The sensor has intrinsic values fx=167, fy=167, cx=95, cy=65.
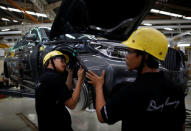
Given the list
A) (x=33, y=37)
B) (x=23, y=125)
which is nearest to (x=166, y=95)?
(x=33, y=37)

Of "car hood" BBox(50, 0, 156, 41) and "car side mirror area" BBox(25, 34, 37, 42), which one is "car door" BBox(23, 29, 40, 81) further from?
"car hood" BBox(50, 0, 156, 41)

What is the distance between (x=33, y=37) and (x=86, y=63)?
1751 mm

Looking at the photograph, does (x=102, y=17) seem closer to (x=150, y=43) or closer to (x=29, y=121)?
(x=150, y=43)

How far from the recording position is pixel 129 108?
101 cm

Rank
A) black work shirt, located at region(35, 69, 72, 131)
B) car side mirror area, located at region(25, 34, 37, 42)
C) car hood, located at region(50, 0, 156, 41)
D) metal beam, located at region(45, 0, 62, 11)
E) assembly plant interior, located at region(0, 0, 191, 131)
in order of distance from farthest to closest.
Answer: metal beam, located at region(45, 0, 62, 11)
car side mirror area, located at region(25, 34, 37, 42)
car hood, located at region(50, 0, 156, 41)
assembly plant interior, located at region(0, 0, 191, 131)
black work shirt, located at region(35, 69, 72, 131)

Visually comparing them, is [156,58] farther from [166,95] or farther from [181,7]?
[181,7]

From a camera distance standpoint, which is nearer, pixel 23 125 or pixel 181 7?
pixel 23 125

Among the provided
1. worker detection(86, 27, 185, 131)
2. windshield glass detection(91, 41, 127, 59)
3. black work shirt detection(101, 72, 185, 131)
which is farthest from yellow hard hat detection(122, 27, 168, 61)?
windshield glass detection(91, 41, 127, 59)

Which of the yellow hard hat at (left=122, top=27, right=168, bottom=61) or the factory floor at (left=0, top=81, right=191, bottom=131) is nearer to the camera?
the yellow hard hat at (left=122, top=27, right=168, bottom=61)

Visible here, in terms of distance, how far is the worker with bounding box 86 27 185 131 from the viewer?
101 centimetres

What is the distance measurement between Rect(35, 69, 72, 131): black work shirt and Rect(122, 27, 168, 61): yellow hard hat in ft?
2.95

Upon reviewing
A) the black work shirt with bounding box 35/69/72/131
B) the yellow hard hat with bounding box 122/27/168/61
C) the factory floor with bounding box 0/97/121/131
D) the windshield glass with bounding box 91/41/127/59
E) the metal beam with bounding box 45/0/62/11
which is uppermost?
the metal beam with bounding box 45/0/62/11

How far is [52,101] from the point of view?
1.78 meters

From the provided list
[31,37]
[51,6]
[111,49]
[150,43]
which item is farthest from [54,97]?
[51,6]
